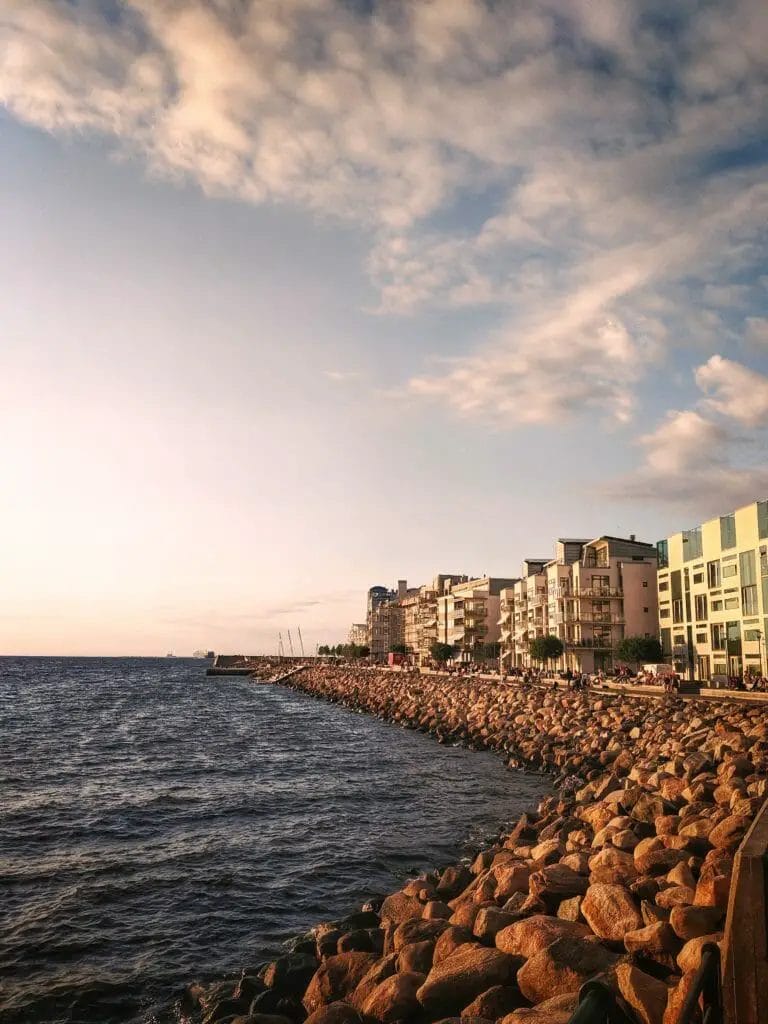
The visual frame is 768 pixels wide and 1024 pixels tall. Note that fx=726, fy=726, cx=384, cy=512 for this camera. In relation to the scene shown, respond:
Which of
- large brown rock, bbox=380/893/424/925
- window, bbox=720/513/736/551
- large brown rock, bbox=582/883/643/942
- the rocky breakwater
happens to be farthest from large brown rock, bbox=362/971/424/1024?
window, bbox=720/513/736/551

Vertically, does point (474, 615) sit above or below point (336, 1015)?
above

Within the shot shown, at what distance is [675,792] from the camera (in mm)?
16562

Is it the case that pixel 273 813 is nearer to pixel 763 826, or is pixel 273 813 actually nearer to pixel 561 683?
pixel 763 826

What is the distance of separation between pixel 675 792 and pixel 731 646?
48284 mm

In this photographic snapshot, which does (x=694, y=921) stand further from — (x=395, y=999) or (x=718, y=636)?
(x=718, y=636)

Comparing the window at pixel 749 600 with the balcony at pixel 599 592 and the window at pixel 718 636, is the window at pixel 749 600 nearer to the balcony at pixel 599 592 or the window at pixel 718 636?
the window at pixel 718 636

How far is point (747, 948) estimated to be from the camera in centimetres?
597

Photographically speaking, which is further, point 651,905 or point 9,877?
point 9,877

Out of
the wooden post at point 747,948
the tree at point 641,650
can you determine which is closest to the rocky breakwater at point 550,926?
the wooden post at point 747,948

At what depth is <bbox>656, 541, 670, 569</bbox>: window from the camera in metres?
74.2

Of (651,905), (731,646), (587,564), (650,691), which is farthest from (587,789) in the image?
(587,564)

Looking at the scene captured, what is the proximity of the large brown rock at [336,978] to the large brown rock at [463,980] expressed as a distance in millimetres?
1692

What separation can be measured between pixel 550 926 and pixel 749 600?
5496cm

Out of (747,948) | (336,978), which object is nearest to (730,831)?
(747,948)
